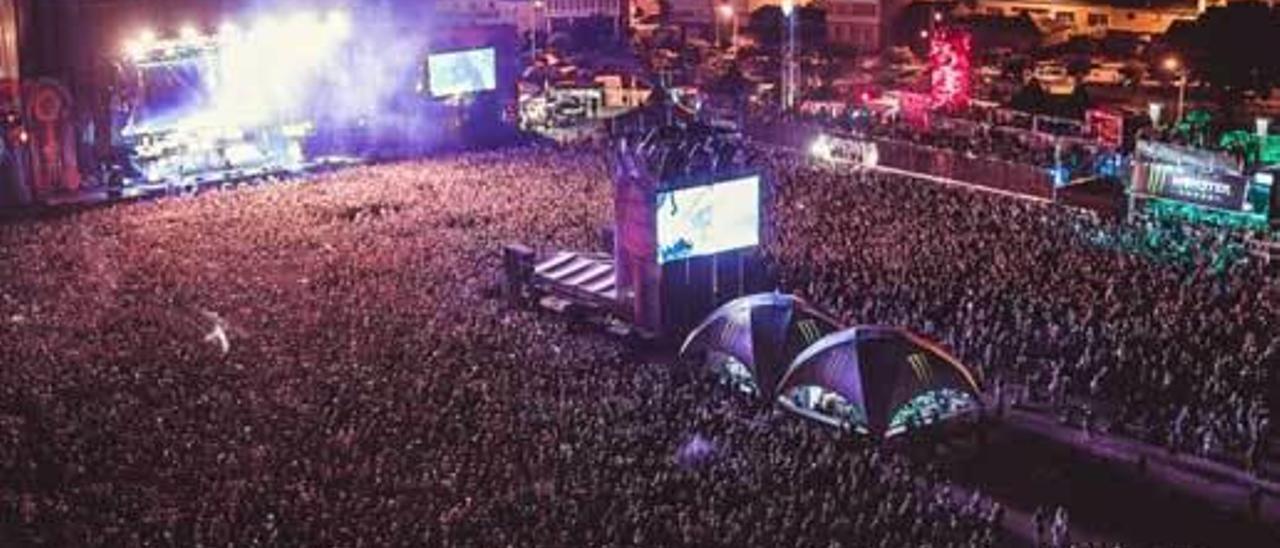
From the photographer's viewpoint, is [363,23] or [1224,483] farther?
[363,23]

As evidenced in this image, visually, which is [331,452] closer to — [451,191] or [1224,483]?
[1224,483]

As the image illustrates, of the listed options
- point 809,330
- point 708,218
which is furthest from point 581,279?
point 809,330

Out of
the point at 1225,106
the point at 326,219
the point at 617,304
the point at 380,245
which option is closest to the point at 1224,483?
the point at 617,304

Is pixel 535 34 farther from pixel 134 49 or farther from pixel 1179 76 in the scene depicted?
pixel 1179 76

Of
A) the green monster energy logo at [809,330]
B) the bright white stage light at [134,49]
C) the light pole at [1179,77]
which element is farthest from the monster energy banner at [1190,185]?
the bright white stage light at [134,49]

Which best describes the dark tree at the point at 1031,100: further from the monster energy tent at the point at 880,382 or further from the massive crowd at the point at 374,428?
the monster energy tent at the point at 880,382

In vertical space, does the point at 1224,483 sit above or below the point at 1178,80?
below

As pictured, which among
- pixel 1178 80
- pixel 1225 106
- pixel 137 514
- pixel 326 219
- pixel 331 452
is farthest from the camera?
pixel 1178 80
